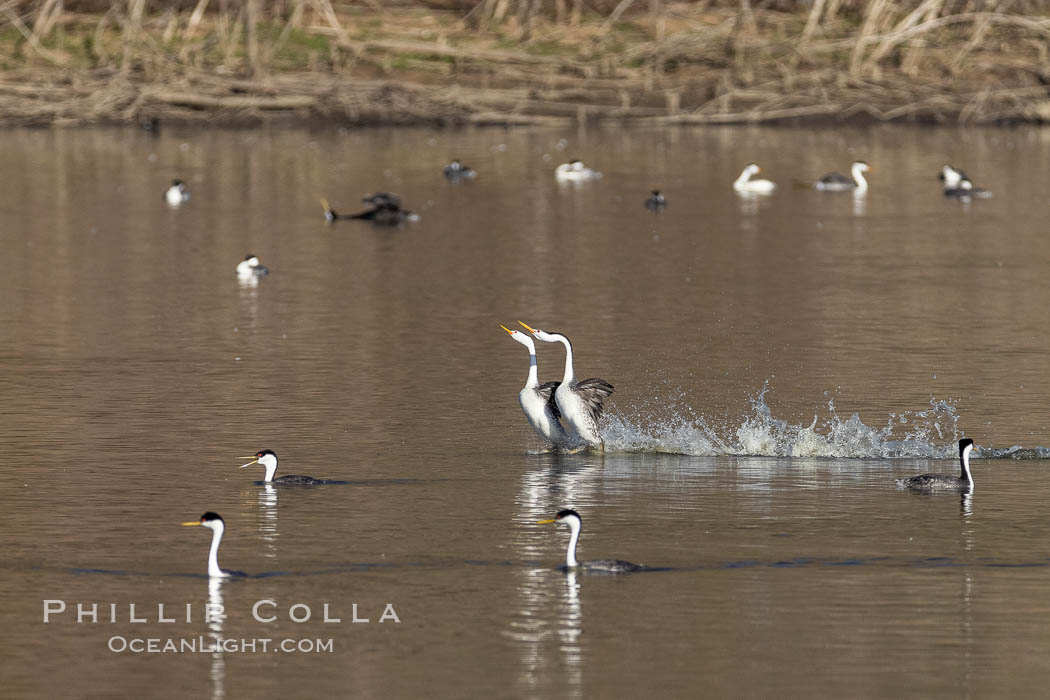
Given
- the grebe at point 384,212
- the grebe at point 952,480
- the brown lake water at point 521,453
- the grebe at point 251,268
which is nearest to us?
the brown lake water at point 521,453

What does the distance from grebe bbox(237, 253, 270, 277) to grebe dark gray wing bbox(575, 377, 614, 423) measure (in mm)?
12415

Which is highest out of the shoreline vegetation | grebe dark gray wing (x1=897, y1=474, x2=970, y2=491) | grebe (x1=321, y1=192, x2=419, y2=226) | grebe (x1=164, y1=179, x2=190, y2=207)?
the shoreline vegetation

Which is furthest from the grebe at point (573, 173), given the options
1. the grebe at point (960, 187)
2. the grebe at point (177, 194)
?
the grebe at point (177, 194)

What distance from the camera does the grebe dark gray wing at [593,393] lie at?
17031mm

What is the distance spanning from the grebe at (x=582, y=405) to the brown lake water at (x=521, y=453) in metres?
0.24

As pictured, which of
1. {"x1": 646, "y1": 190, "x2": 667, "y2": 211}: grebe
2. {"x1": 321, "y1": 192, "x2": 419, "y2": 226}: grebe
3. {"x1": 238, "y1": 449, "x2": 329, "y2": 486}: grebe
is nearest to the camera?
{"x1": 238, "y1": 449, "x2": 329, "y2": 486}: grebe

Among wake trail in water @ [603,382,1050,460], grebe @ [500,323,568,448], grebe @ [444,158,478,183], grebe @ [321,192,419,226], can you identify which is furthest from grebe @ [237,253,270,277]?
grebe @ [444,158,478,183]

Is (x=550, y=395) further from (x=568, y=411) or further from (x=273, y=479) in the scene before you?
(x=273, y=479)

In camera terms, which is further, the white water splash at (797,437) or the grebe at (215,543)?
the white water splash at (797,437)

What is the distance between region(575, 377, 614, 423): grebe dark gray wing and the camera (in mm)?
17031

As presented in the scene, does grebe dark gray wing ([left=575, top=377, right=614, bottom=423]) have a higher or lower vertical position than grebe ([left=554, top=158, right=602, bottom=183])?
lower

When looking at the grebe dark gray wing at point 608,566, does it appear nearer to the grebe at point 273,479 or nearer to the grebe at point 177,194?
the grebe at point 273,479

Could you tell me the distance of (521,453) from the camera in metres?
→ 17.2

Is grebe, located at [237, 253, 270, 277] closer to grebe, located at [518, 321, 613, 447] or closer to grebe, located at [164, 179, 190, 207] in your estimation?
grebe, located at [164, 179, 190, 207]
